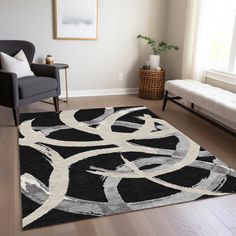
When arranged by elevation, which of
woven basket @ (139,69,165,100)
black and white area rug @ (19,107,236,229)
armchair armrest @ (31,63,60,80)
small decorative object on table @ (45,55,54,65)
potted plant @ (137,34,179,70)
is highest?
potted plant @ (137,34,179,70)

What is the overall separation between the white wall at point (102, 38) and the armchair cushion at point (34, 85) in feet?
3.01

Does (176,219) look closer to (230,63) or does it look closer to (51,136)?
(51,136)

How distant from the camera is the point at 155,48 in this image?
15.4 feet

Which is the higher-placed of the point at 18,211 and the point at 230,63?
the point at 230,63

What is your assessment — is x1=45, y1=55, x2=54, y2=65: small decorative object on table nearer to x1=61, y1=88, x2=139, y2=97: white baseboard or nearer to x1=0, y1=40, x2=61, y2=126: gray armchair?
x1=0, y1=40, x2=61, y2=126: gray armchair

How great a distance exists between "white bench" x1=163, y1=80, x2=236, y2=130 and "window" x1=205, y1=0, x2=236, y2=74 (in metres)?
0.42

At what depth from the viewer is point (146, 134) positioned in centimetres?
310

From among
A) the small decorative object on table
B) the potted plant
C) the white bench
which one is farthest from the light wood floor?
the potted plant

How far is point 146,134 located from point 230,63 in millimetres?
1482

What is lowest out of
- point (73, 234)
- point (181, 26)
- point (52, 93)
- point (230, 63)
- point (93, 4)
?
point (73, 234)

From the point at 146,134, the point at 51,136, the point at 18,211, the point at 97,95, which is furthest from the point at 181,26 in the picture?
the point at 18,211

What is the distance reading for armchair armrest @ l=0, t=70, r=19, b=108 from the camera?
3.06 m

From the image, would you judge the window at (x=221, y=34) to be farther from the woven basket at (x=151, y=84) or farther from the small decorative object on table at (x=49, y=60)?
the small decorative object on table at (x=49, y=60)

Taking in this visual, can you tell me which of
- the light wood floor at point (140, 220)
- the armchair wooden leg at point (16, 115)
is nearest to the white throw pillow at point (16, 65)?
the armchair wooden leg at point (16, 115)
